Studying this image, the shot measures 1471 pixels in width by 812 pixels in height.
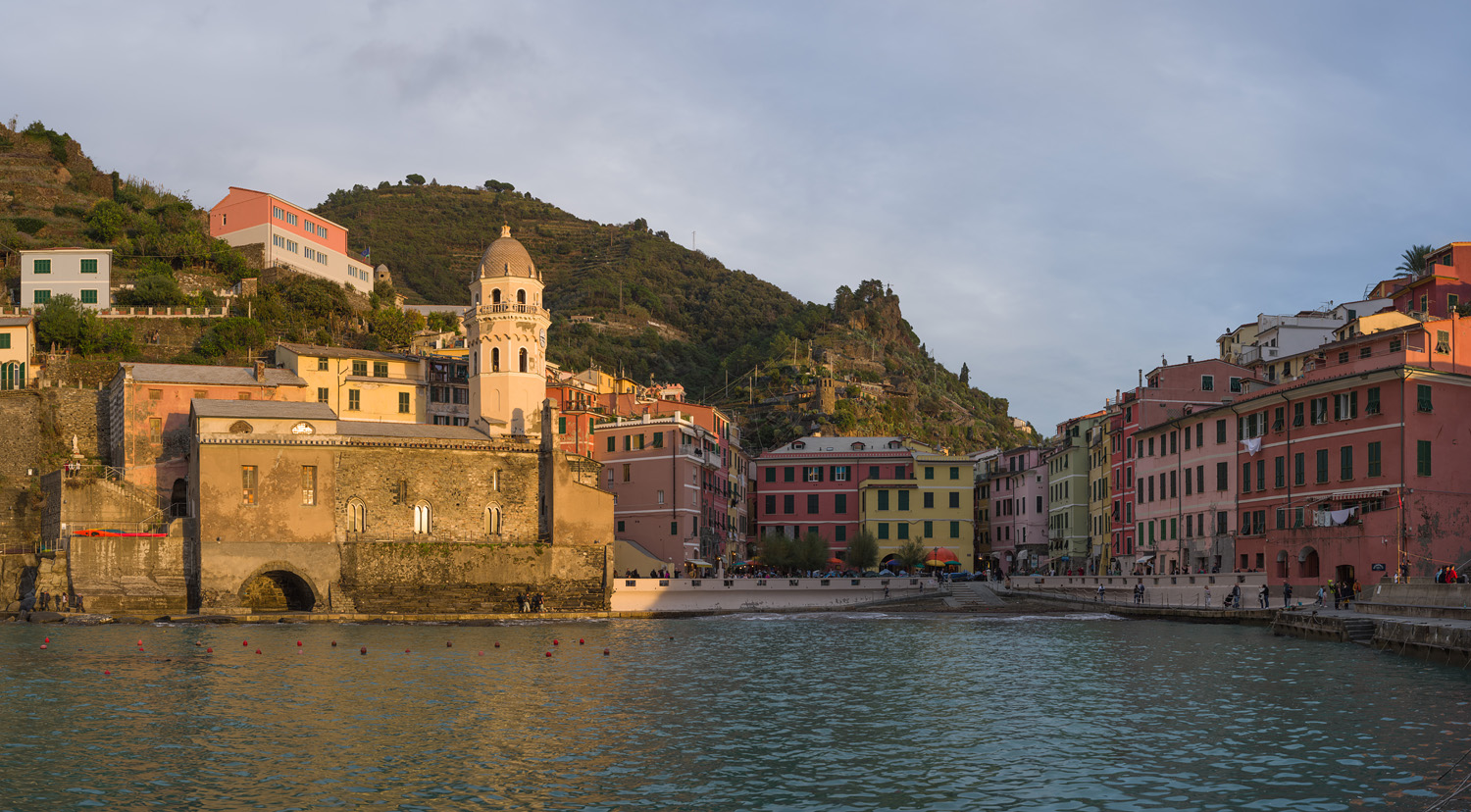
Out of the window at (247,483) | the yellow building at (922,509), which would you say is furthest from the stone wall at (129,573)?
the yellow building at (922,509)

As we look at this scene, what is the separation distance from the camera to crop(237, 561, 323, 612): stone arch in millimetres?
55844

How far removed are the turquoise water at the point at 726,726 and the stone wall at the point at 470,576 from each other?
1369 centimetres

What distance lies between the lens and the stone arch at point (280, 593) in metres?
55.8

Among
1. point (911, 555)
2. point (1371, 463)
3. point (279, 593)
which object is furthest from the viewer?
point (911, 555)

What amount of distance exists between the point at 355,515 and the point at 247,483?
481 centimetres

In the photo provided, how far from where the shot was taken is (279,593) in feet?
192

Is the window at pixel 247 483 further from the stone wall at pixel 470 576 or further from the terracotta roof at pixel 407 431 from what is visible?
the terracotta roof at pixel 407 431

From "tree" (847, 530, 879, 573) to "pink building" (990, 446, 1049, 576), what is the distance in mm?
13560

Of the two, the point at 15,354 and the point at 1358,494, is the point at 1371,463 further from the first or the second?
the point at 15,354

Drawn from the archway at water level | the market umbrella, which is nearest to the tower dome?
the archway at water level

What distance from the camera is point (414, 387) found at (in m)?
71.5

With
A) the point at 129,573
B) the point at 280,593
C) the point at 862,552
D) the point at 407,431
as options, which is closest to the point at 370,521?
the point at 280,593

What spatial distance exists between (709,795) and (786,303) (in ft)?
548

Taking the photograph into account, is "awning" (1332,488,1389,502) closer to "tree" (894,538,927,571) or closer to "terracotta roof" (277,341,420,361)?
"tree" (894,538,927,571)
